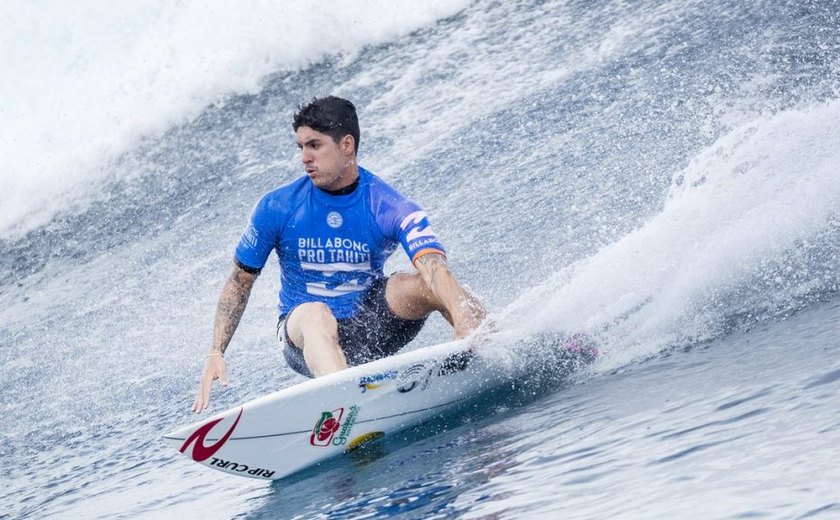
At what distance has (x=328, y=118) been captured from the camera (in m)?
5.51

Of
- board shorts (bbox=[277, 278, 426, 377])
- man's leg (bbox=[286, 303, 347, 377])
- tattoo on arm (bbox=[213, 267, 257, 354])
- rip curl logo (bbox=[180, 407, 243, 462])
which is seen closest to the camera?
rip curl logo (bbox=[180, 407, 243, 462])

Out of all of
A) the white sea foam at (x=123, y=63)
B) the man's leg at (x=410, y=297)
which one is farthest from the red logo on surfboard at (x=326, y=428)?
the white sea foam at (x=123, y=63)

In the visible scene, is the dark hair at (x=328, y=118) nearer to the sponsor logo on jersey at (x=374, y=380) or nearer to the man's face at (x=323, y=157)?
the man's face at (x=323, y=157)

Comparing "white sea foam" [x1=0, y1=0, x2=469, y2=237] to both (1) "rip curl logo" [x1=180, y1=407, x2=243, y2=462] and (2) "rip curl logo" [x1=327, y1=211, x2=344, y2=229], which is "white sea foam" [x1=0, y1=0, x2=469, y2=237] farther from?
(1) "rip curl logo" [x1=180, y1=407, x2=243, y2=462]

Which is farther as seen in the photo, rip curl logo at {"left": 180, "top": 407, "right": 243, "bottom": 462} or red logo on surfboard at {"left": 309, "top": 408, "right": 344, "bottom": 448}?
red logo on surfboard at {"left": 309, "top": 408, "right": 344, "bottom": 448}

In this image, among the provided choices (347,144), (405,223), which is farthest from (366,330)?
(347,144)

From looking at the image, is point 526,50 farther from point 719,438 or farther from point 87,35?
point 719,438

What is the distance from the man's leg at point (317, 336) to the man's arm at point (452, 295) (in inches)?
17.8

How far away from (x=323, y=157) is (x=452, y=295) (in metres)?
0.81

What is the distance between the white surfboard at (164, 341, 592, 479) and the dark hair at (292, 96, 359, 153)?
1014 millimetres

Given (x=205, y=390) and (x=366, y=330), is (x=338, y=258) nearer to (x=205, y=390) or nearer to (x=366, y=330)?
(x=366, y=330)

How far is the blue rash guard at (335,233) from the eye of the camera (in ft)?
18.2

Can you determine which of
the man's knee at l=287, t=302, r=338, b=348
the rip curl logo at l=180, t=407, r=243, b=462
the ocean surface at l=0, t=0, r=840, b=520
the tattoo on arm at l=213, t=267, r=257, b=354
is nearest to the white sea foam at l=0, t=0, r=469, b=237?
the ocean surface at l=0, t=0, r=840, b=520

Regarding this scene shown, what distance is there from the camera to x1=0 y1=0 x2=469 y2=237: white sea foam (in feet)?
47.2
